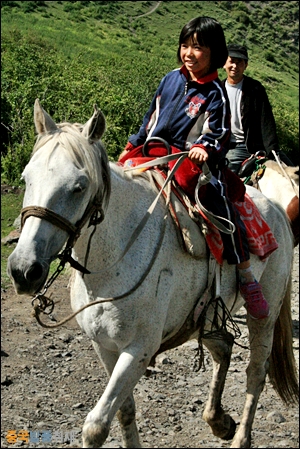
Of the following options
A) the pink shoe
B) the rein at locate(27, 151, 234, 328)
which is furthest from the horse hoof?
the rein at locate(27, 151, 234, 328)

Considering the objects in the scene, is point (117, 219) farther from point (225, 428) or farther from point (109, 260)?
point (225, 428)

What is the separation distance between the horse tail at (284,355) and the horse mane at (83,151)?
7.67 ft

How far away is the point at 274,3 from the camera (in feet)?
44.2

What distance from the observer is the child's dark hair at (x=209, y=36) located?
4012 mm

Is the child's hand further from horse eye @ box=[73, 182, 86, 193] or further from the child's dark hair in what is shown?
Answer: horse eye @ box=[73, 182, 86, 193]

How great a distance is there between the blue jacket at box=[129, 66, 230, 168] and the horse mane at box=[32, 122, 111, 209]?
0.70m

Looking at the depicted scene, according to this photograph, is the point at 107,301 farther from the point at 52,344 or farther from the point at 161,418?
the point at 52,344

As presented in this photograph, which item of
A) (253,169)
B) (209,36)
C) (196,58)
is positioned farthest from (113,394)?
(253,169)

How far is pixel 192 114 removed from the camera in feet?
13.1

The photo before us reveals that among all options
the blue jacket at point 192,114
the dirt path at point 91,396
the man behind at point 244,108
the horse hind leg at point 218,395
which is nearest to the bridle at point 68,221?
the blue jacket at point 192,114

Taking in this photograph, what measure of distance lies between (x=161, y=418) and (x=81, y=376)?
44.9 inches

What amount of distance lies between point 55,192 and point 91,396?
130 inches

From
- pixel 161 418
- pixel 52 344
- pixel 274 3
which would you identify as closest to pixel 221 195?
pixel 161 418

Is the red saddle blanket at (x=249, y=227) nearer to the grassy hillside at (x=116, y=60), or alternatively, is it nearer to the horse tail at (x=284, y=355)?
the horse tail at (x=284, y=355)
